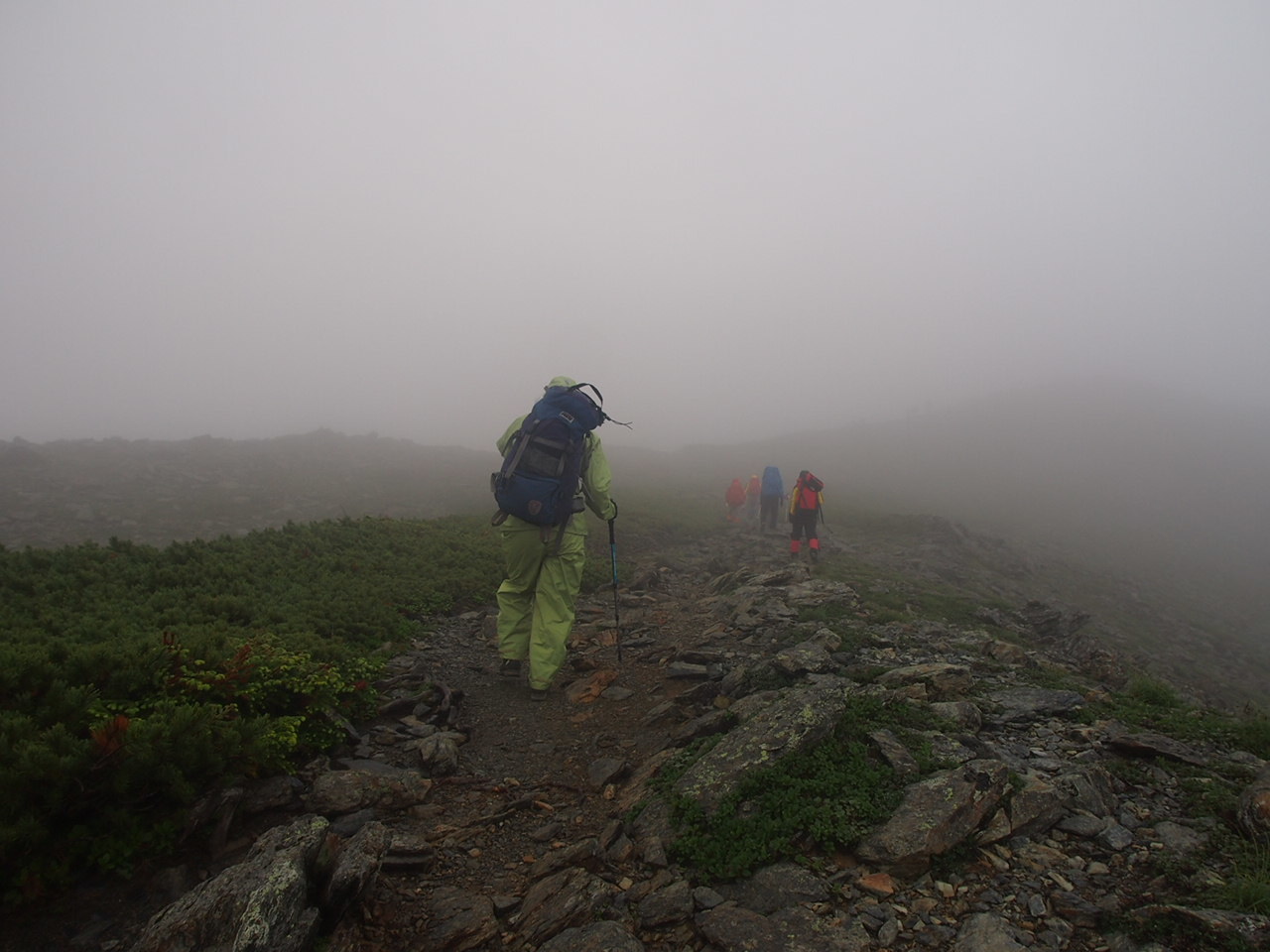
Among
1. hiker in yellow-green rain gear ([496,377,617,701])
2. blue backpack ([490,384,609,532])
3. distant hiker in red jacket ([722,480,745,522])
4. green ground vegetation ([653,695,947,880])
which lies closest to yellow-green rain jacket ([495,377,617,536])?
hiker in yellow-green rain gear ([496,377,617,701])

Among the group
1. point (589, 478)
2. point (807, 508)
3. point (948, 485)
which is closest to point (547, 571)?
point (589, 478)

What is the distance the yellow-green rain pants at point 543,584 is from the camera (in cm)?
855

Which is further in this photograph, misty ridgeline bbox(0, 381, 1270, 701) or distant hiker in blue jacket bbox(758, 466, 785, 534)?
misty ridgeline bbox(0, 381, 1270, 701)

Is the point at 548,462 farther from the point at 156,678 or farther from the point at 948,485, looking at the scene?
the point at 948,485

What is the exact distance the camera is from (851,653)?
9039 mm

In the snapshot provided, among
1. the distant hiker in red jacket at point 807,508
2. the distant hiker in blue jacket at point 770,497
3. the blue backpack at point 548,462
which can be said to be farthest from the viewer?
the distant hiker in blue jacket at point 770,497

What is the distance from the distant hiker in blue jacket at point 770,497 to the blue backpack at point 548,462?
20664 millimetres

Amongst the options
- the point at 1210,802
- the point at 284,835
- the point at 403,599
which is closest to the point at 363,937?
the point at 284,835

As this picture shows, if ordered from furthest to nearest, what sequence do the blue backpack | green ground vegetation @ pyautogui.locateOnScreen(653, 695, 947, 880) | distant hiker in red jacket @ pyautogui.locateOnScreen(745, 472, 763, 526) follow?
1. distant hiker in red jacket @ pyautogui.locateOnScreen(745, 472, 763, 526)
2. the blue backpack
3. green ground vegetation @ pyautogui.locateOnScreen(653, 695, 947, 880)

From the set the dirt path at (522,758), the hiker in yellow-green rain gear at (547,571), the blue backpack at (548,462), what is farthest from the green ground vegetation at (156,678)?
the blue backpack at (548,462)

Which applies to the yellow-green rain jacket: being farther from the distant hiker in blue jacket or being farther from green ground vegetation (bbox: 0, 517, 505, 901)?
the distant hiker in blue jacket

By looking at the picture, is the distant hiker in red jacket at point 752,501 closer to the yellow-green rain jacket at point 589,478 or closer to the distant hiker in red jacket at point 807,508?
the distant hiker in red jacket at point 807,508

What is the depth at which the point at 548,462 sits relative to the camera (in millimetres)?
8289

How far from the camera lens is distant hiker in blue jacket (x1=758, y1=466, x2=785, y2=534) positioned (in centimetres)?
2823
